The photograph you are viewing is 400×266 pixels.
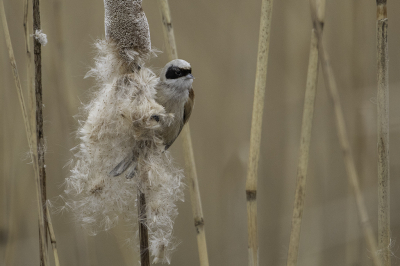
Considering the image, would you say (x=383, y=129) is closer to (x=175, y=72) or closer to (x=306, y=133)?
(x=306, y=133)

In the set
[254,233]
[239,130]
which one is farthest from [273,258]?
[254,233]

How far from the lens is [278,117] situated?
Result: 110cm

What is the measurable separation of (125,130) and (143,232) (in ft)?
0.50

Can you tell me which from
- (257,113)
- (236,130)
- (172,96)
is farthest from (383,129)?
(236,130)

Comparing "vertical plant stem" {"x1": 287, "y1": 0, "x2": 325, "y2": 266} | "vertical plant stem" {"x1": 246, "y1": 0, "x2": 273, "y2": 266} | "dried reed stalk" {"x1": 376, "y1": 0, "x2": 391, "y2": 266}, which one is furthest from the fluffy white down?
"dried reed stalk" {"x1": 376, "y1": 0, "x2": 391, "y2": 266}

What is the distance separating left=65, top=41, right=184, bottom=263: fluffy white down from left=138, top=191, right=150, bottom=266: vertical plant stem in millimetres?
11

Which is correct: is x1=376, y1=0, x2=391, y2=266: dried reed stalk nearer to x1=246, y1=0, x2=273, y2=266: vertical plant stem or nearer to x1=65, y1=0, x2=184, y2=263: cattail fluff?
x1=246, y1=0, x2=273, y2=266: vertical plant stem

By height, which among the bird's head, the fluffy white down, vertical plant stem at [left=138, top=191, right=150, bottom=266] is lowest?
vertical plant stem at [left=138, top=191, right=150, bottom=266]

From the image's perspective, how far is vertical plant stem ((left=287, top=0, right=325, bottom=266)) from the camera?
1.94ft

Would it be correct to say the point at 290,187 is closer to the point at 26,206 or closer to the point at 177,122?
the point at 177,122

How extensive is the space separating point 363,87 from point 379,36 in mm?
574

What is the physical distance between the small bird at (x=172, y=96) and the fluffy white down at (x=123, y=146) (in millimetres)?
11

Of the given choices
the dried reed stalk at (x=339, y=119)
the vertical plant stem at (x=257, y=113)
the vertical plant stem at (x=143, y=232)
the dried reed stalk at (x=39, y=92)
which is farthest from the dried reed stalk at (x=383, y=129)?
Result: the dried reed stalk at (x=39, y=92)

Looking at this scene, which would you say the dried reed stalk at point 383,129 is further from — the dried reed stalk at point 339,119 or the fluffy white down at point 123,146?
the fluffy white down at point 123,146
